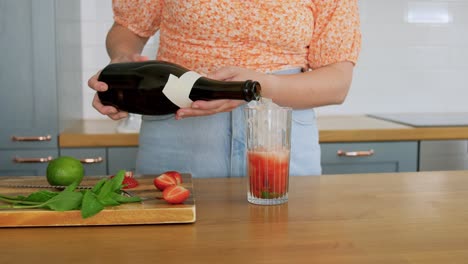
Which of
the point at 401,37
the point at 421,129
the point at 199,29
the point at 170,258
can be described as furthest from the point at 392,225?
the point at 401,37

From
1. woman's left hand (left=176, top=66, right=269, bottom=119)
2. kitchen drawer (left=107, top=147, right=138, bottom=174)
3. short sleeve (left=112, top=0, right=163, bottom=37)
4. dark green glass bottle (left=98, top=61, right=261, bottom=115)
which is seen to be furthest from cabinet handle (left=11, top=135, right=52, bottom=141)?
woman's left hand (left=176, top=66, right=269, bottom=119)

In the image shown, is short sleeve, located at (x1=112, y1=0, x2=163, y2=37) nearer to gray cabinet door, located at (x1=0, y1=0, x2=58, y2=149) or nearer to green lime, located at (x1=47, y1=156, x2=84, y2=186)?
green lime, located at (x1=47, y1=156, x2=84, y2=186)

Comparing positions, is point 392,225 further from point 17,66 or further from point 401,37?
point 401,37

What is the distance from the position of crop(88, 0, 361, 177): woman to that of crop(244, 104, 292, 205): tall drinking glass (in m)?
0.20

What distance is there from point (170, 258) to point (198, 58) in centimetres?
63

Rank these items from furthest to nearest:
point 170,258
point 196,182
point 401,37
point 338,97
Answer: point 401,37 → point 338,97 → point 196,182 → point 170,258

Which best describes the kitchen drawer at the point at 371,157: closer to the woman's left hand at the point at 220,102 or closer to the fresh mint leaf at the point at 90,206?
the woman's left hand at the point at 220,102

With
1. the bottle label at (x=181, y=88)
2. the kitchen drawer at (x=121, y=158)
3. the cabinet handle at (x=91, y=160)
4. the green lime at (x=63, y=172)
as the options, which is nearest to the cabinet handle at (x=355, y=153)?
the kitchen drawer at (x=121, y=158)

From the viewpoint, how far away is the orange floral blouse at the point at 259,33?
1.30m

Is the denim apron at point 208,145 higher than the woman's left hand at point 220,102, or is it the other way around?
the woman's left hand at point 220,102

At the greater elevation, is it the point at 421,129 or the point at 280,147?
the point at 280,147

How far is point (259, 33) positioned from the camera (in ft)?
4.28

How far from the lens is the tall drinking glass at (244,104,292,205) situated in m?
1.04

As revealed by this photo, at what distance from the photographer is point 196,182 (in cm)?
123
